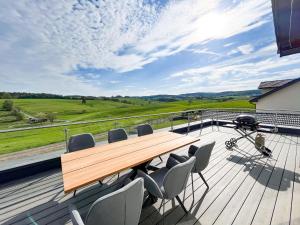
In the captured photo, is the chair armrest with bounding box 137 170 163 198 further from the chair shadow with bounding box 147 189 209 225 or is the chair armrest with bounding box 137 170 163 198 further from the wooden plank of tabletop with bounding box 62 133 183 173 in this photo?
the wooden plank of tabletop with bounding box 62 133 183 173

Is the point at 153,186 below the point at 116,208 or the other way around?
below

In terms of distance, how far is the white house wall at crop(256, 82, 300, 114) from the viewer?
1062 centimetres

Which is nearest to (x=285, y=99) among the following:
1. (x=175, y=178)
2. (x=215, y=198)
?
→ (x=215, y=198)

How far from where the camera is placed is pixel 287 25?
2.22 m

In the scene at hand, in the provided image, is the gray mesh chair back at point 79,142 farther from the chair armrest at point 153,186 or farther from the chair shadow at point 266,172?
the chair shadow at point 266,172

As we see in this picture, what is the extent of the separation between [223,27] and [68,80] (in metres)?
16.6

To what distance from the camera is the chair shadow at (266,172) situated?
267 cm

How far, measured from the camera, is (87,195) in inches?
97.8

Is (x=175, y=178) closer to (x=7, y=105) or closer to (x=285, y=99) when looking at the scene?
(x=285, y=99)

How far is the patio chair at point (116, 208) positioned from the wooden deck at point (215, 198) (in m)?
0.77

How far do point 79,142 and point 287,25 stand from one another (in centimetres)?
343

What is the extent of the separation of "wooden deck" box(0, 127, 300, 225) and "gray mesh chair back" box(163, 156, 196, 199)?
432 mm

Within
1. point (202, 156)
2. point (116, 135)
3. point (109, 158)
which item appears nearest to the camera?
point (109, 158)

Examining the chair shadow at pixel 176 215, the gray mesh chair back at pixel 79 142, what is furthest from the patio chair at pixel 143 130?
the chair shadow at pixel 176 215
